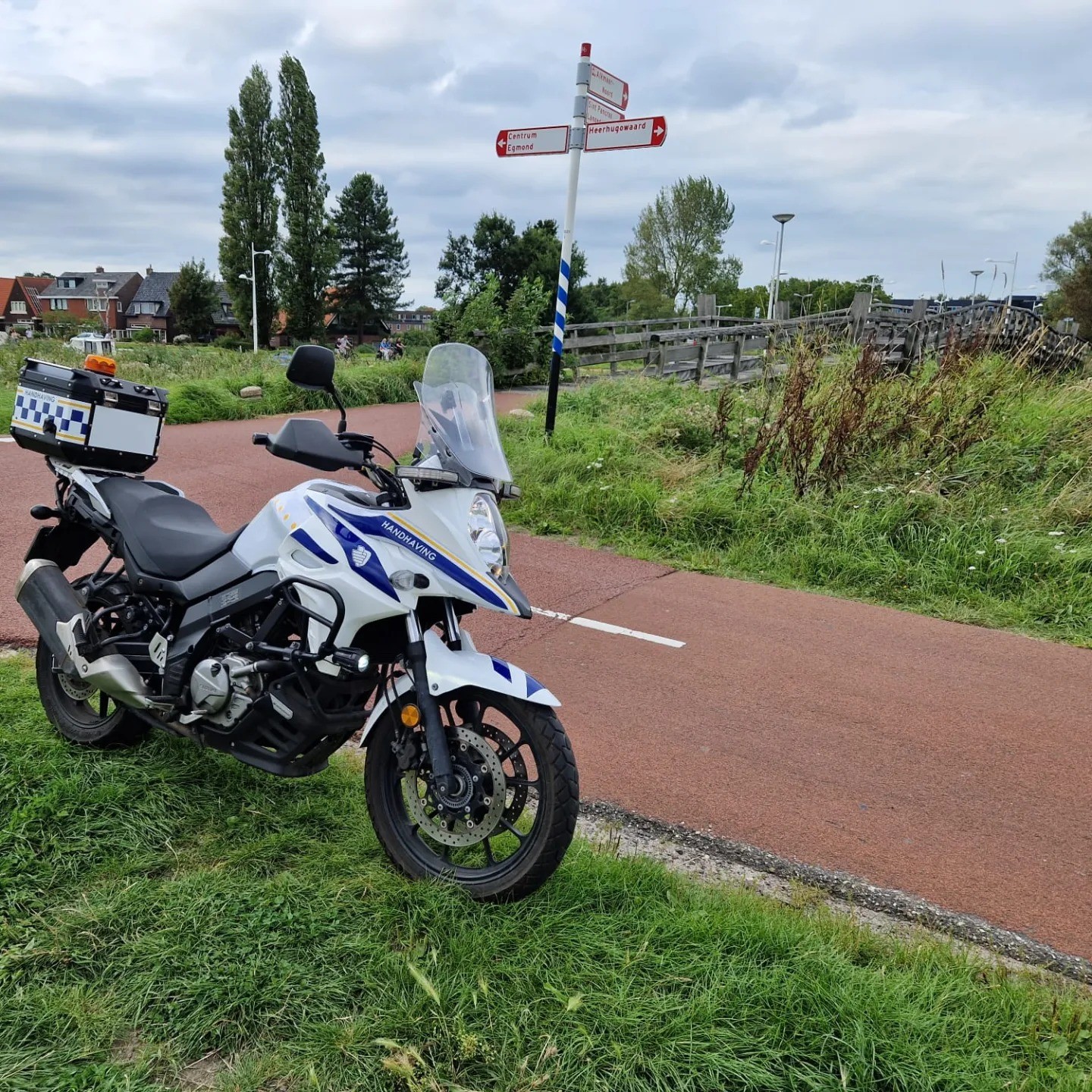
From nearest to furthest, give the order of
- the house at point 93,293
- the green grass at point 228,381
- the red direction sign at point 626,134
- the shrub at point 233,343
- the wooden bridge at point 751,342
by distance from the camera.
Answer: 1. the red direction sign at point 626,134
2. the green grass at point 228,381
3. the wooden bridge at point 751,342
4. the shrub at point 233,343
5. the house at point 93,293

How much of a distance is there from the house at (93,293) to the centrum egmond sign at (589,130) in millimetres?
92618

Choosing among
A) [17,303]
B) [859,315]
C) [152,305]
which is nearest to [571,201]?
[859,315]

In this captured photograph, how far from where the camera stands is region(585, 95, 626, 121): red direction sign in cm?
866

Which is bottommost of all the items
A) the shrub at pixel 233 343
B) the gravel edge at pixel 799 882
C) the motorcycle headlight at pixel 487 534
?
the gravel edge at pixel 799 882

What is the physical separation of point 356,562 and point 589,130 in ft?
24.4

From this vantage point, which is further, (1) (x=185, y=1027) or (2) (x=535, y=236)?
(2) (x=535, y=236)

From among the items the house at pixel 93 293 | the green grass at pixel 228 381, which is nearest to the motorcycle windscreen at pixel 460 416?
the green grass at pixel 228 381

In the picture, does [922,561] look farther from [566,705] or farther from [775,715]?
[566,705]

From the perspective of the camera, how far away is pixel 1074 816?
141 inches

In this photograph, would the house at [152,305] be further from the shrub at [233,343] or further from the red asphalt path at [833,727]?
the red asphalt path at [833,727]

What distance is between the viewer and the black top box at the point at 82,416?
3.24 metres

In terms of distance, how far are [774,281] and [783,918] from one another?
30.7 meters

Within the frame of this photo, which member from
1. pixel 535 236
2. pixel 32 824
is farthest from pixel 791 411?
pixel 535 236

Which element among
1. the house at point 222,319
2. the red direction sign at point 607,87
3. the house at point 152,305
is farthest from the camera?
the house at point 152,305
